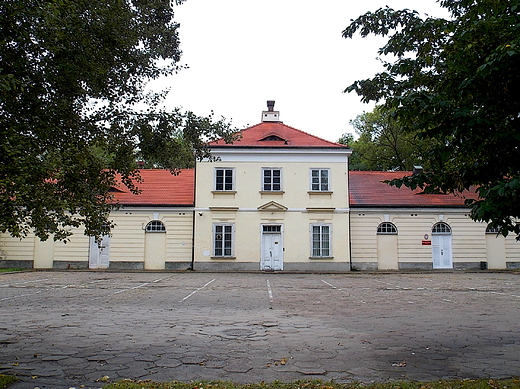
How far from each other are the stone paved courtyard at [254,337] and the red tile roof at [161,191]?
48.2ft

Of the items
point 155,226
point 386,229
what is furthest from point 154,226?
point 386,229

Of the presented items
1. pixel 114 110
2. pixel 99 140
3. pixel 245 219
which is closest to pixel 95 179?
pixel 99 140

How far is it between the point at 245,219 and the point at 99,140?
2081 cm

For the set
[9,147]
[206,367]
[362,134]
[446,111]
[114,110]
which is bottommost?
[206,367]

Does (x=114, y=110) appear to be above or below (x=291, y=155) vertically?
below

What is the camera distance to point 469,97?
5547 millimetres

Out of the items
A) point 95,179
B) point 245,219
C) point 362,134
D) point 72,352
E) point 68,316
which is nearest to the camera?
point 72,352

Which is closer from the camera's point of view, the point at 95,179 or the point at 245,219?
the point at 95,179

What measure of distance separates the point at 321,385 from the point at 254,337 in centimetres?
301

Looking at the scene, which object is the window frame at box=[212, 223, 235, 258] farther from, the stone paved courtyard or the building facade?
the stone paved courtyard

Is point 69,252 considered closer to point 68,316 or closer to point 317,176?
point 317,176

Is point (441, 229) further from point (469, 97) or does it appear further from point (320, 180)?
point (469, 97)

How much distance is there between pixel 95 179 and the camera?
7.67 metres

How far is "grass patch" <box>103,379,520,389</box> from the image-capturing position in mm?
5182
